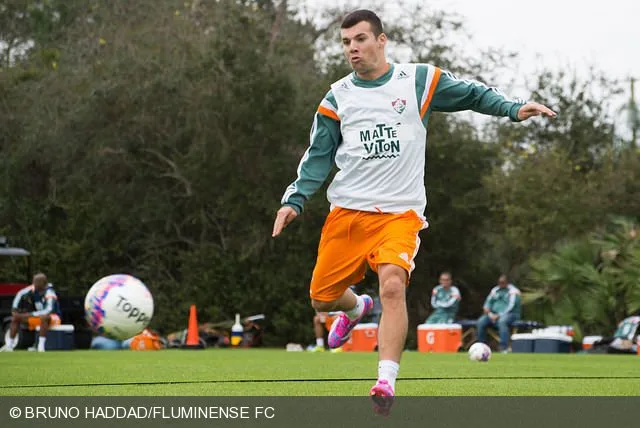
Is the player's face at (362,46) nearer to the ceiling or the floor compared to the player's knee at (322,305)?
nearer to the ceiling

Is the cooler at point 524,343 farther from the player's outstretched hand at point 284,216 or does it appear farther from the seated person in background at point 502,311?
the player's outstretched hand at point 284,216

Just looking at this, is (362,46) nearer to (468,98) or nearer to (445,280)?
(468,98)

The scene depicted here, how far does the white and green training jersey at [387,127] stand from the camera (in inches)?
316

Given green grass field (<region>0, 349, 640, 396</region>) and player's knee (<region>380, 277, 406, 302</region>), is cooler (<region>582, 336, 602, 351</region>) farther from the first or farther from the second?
player's knee (<region>380, 277, 406, 302</region>)

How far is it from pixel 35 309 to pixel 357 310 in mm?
16529

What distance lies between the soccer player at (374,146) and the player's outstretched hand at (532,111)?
0.04 feet

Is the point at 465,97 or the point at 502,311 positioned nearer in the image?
the point at 465,97

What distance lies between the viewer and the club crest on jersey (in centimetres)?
804

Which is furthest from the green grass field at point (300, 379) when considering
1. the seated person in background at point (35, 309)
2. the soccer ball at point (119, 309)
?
the seated person in background at point (35, 309)

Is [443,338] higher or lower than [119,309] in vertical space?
lower

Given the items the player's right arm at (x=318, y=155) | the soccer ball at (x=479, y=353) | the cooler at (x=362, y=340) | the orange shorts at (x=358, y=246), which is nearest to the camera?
the orange shorts at (x=358, y=246)

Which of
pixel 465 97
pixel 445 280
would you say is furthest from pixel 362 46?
pixel 445 280

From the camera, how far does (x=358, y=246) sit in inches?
321

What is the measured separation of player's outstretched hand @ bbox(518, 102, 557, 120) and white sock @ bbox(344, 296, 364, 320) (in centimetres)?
215
